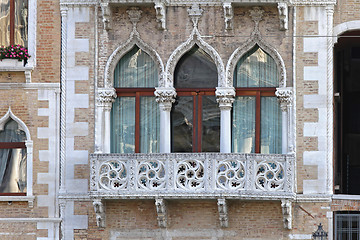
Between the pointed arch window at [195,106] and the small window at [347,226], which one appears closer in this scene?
the small window at [347,226]

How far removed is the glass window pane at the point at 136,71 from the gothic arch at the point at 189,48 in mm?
426

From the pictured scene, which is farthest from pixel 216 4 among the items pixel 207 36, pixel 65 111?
pixel 65 111

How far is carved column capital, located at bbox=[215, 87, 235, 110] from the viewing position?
23.3 meters

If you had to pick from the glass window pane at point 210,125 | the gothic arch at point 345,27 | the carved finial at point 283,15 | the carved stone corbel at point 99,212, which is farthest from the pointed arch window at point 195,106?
the gothic arch at point 345,27

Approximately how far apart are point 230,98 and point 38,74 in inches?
163

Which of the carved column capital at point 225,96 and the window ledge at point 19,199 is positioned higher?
the carved column capital at point 225,96

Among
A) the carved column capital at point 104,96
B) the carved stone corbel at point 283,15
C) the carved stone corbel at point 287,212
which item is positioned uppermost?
the carved stone corbel at point 283,15

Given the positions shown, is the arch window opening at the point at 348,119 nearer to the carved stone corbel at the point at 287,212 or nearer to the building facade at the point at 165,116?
the building facade at the point at 165,116

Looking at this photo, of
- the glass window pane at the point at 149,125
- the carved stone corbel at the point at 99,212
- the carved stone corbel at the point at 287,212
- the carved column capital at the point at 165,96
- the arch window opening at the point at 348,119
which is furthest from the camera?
the arch window opening at the point at 348,119

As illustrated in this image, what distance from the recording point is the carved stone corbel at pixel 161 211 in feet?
74.9

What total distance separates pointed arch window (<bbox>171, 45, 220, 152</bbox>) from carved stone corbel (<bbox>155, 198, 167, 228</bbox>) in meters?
1.40

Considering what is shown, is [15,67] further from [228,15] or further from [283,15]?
[283,15]

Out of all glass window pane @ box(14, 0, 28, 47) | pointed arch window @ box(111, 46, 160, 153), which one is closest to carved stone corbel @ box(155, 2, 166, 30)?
pointed arch window @ box(111, 46, 160, 153)

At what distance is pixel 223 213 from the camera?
22938 mm
